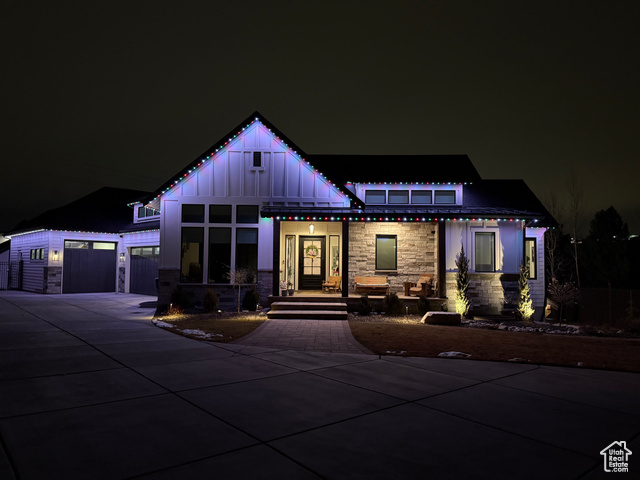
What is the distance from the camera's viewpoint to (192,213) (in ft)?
54.7

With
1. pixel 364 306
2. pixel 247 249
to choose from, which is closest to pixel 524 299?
pixel 364 306

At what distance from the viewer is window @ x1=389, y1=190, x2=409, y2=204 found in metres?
19.6

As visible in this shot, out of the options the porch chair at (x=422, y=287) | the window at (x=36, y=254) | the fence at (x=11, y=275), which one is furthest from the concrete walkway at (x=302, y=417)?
the fence at (x=11, y=275)

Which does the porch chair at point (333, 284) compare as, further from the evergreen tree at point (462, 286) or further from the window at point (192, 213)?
the window at point (192, 213)

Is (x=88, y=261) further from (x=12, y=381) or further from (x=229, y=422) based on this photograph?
(x=229, y=422)

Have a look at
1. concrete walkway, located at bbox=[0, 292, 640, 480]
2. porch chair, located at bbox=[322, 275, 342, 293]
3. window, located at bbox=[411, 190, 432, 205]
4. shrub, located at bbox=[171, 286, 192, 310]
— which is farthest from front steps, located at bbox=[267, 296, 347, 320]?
window, located at bbox=[411, 190, 432, 205]

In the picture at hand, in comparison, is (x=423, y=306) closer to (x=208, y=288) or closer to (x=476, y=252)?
(x=476, y=252)

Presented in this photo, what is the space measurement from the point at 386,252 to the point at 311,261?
10.7 feet

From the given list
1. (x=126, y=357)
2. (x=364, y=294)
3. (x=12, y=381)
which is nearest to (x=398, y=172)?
(x=364, y=294)

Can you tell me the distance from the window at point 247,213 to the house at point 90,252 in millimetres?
7780

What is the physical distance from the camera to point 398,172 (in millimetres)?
20062

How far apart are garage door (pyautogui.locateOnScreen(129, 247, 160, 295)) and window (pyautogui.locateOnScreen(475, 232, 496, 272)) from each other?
15.7m

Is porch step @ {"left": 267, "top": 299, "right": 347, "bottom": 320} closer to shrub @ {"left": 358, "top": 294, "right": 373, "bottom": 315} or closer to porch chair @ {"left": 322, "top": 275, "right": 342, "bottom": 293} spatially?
shrub @ {"left": 358, "top": 294, "right": 373, "bottom": 315}

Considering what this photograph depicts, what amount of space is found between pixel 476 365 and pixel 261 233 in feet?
35.2
